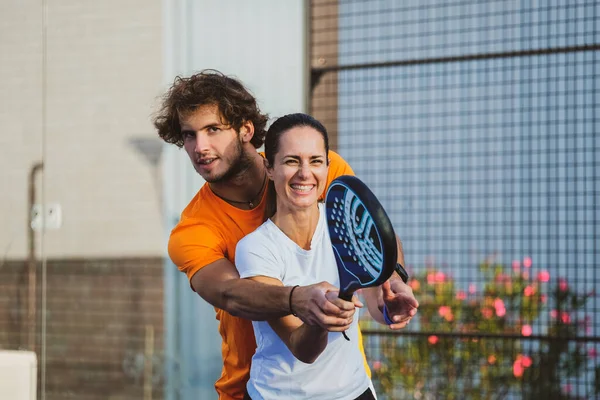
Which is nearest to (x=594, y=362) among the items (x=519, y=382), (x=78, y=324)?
(x=519, y=382)

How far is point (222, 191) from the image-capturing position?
2.21 metres

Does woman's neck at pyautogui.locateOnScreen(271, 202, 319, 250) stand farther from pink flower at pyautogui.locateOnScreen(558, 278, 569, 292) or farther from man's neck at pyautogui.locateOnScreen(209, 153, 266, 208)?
pink flower at pyautogui.locateOnScreen(558, 278, 569, 292)

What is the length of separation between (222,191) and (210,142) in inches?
5.8

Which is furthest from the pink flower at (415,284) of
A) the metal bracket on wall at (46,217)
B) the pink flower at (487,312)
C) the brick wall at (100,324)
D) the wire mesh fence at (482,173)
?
the metal bracket on wall at (46,217)

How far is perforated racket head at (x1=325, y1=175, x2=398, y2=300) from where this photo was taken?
151 centimetres

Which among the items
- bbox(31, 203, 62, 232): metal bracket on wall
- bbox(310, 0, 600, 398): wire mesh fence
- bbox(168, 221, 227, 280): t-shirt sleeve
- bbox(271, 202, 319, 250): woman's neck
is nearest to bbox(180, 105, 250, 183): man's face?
bbox(168, 221, 227, 280): t-shirt sleeve

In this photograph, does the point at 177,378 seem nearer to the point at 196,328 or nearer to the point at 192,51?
the point at 196,328

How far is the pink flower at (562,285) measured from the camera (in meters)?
3.49

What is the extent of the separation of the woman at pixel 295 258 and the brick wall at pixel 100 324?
1545mm

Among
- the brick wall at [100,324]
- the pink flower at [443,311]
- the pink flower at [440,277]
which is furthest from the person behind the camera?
the pink flower at [443,311]

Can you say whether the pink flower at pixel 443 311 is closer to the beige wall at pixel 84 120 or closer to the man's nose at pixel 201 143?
the beige wall at pixel 84 120

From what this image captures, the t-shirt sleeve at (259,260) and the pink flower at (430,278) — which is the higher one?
the t-shirt sleeve at (259,260)

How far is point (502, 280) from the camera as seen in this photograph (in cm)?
363

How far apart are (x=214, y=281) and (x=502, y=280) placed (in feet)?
6.22
